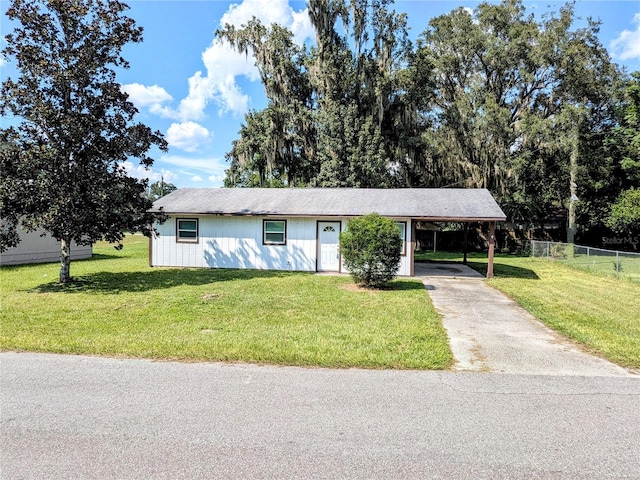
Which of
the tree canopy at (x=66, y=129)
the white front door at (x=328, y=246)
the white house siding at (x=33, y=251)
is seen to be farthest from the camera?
the white house siding at (x=33, y=251)

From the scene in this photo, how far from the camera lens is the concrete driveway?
15.8ft

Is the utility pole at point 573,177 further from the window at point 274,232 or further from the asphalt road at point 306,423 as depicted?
the asphalt road at point 306,423

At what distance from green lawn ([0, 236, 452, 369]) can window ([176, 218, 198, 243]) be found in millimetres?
3518

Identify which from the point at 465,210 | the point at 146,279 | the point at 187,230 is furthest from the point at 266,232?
the point at 465,210

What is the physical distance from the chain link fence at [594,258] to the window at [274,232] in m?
11.7

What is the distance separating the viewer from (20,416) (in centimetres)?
338

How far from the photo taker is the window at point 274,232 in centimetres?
1475

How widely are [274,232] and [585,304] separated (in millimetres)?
9986

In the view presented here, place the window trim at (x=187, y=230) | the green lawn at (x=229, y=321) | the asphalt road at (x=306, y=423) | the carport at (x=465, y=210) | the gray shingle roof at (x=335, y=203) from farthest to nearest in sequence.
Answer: the window trim at (x=187, y=230), the gray shingle roof at (x=335, y=203), the carport at (x=465, y=210), the green lawn at (x=229, y=321), the asphalt road at (x=306, y=423)

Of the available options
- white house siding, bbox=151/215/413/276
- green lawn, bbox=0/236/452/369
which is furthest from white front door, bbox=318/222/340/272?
green lawn, bbox=0/236/452/369

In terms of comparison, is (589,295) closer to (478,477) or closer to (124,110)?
(478,477)

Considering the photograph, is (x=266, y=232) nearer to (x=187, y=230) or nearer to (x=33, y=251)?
(x=187, y=230)

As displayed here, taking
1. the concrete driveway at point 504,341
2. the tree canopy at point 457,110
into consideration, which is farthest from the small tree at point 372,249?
the tree canopy at point 457,110

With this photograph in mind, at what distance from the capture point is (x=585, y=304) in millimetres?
9023
